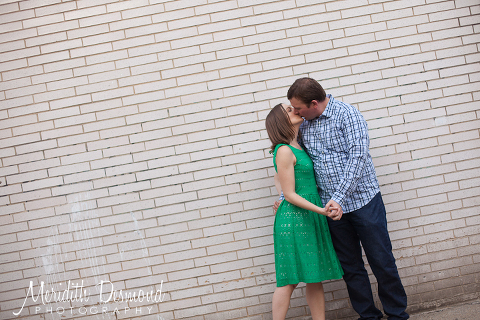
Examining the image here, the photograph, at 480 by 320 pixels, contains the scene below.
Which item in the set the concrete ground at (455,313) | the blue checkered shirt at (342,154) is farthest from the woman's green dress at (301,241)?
the concrete ground at (455,313)

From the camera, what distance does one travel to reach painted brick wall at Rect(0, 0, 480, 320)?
346 centimetres

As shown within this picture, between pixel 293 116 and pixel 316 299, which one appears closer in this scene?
pixel 293 116

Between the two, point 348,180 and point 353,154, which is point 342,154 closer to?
point 353,154

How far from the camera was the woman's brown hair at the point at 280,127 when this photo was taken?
9.17 ft

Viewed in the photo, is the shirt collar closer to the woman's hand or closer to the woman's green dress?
the woman's green dress

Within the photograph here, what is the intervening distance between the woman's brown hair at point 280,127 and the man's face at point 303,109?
10 cm

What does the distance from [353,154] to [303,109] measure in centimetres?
55

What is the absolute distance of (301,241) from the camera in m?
2.82

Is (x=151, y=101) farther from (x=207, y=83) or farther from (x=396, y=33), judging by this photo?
(x=396, y=33)

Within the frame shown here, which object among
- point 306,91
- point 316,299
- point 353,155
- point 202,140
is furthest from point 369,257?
point 202,140

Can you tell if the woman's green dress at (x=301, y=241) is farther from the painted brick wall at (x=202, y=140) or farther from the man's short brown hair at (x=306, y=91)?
the painted brick wall at (x=202, y=140)

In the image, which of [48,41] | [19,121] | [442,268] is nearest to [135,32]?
[48,41]

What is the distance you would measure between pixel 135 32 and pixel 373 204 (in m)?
2.81

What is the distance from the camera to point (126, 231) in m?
3.46
